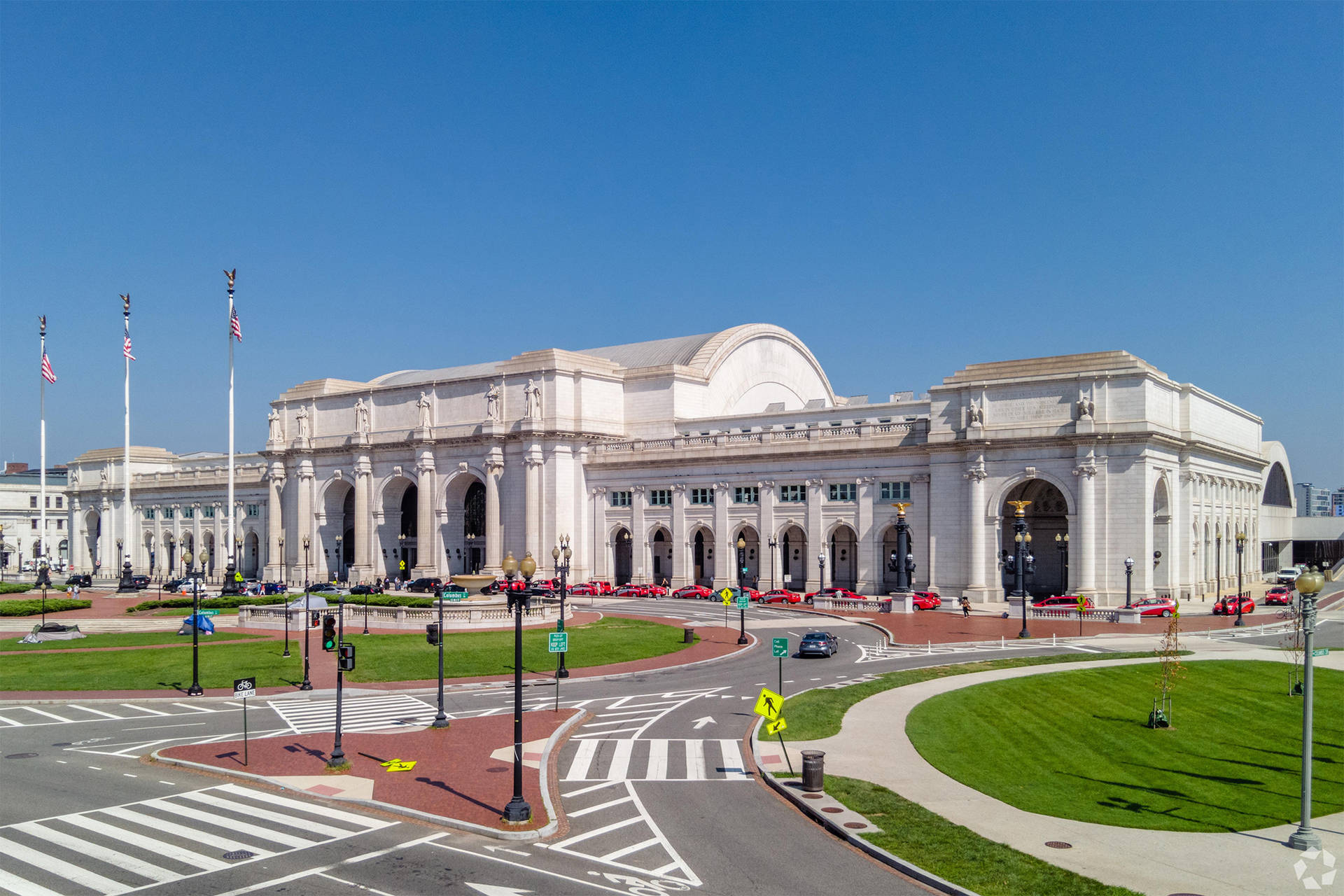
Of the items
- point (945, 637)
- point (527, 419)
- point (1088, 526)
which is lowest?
point (945, 637)

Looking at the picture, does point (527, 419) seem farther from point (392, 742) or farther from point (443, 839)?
point (443, 839)

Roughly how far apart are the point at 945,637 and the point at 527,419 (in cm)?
5182

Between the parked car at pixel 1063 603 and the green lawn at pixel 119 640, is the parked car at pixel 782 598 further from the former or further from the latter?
the green lawn at pixel 119 640

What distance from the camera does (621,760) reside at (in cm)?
2781

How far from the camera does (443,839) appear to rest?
21.0m

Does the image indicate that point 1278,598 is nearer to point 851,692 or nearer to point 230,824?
point 851,692

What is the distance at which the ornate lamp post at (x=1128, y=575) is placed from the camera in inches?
2644

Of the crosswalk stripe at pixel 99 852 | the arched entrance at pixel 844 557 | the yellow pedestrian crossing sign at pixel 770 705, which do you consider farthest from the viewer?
the arched entrance at pixel 844 557

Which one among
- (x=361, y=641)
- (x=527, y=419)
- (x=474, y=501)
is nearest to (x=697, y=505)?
(x=527, y=419)

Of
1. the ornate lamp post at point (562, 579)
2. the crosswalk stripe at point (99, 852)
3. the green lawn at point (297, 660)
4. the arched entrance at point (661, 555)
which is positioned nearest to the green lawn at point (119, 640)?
the green lawn at point (297, 660)

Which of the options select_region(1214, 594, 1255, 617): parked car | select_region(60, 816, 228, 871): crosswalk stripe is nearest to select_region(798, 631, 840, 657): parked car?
select_region(1214, 594, 1255, 617): parked car

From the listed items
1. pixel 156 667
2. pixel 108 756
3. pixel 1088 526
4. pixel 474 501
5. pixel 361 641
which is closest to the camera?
pixel 108 756

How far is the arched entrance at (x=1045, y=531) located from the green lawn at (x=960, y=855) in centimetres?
6572

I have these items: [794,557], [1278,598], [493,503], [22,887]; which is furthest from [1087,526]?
[22,887]
